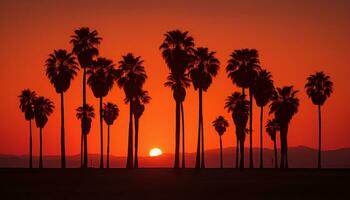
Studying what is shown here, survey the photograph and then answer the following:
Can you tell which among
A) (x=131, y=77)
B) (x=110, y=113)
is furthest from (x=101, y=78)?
(x=110, y=113)

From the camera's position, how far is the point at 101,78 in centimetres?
10169

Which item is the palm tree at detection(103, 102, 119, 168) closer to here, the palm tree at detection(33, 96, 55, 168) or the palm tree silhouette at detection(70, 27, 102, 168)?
the palm tree at detection(33, 96, 55, 168)

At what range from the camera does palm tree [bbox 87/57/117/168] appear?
3952 inches

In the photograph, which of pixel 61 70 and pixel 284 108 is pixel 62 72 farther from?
pixel 284 108

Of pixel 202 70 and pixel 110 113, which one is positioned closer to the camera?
pixel 202 70

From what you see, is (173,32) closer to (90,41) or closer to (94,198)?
(90,41)

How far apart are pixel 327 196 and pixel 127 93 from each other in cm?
6369

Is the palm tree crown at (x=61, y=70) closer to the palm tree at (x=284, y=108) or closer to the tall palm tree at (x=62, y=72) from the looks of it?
the tall palm tree at (x=62, y=72)

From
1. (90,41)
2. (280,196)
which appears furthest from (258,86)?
(280,196)

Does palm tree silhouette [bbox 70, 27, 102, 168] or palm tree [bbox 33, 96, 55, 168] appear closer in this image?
palm tree silhouette [bbox 70, 27, 102, 168]

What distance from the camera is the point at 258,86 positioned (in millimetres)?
108438

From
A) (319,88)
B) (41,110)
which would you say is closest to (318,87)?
(319,88)

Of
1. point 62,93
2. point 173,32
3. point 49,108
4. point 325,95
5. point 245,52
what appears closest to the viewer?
point 173,32

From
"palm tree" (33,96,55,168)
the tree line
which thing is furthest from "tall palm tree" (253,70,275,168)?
"palm tree" (33,96,55,168)
